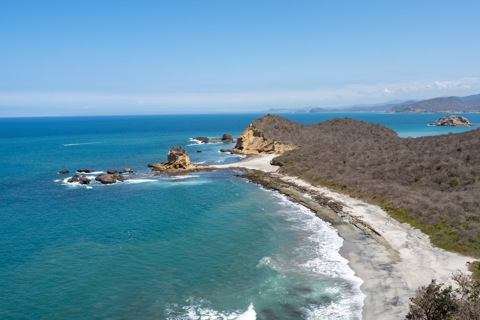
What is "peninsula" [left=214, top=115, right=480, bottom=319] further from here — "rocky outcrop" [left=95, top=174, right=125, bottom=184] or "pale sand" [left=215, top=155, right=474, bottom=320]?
"rocky outcrop" [left=95, top=174, right=125, bottom=184]

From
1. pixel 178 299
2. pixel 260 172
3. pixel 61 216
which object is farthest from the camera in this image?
pixel 260 172

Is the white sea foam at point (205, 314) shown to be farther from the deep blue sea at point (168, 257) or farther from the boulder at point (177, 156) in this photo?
A: the boulder at point (177, 156)

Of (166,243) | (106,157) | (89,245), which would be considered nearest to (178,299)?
(166,243)

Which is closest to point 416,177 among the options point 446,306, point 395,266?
point 395,266

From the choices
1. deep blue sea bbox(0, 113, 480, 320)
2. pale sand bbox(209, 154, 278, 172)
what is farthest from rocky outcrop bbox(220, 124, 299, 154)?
deep blue sea bbox(0, 113, 480, 320)

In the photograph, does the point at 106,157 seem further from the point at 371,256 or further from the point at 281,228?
the point at 371,256
